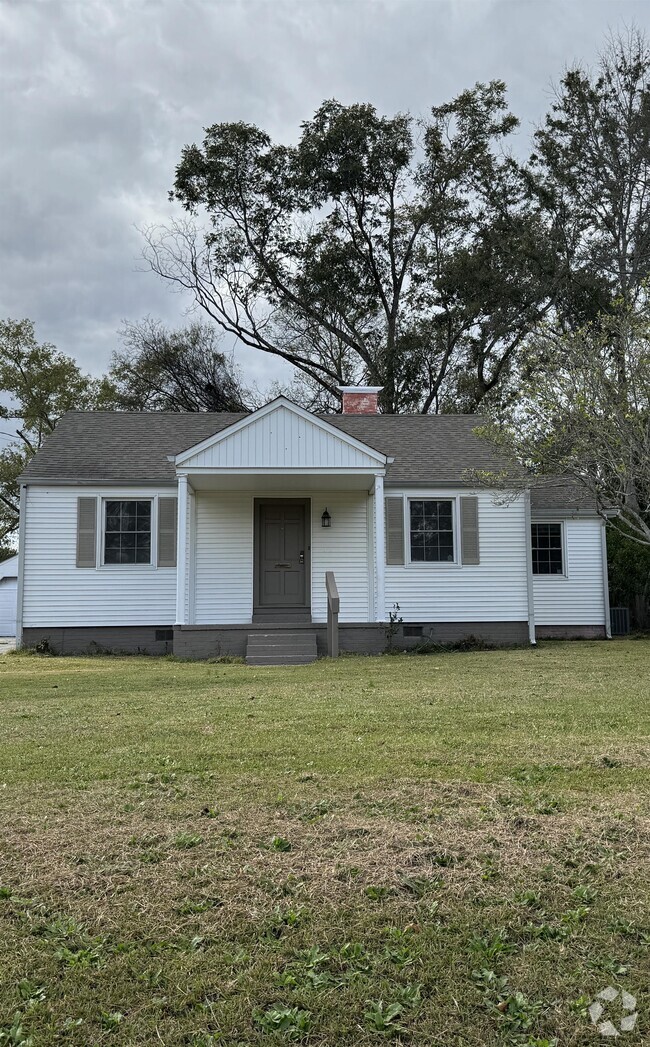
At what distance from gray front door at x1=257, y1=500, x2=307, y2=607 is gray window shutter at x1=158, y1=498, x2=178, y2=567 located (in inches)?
66.0

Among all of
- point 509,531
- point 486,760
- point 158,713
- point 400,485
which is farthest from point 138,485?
point 486,760

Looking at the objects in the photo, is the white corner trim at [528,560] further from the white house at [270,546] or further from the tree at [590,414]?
the tree at [590,414]

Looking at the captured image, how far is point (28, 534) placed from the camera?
47.7ft

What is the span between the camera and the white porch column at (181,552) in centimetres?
1366

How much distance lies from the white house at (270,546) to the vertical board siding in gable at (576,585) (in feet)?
3.04

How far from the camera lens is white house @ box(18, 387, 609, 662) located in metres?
14.0

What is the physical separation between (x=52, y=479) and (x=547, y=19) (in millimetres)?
13706

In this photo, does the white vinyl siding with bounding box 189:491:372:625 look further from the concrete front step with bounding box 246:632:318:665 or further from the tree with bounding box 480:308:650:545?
the tree with bounding box 480:308:650:545

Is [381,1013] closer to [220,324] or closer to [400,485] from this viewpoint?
[400,485]

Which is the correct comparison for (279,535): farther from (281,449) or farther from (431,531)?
(431,531)

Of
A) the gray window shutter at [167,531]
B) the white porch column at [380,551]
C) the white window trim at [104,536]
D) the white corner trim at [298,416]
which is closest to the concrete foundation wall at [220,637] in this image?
the white porch column at [380,551]

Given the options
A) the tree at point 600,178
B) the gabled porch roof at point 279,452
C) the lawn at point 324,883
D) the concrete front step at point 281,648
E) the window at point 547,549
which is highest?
the tree at point 600,178

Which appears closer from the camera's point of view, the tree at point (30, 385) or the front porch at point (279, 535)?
the front porch at point (279, 535)

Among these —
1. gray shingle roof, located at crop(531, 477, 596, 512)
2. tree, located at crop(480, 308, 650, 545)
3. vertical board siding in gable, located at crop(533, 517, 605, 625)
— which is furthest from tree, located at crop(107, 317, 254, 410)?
tree, located at crop(480, 308, 650, 545)
